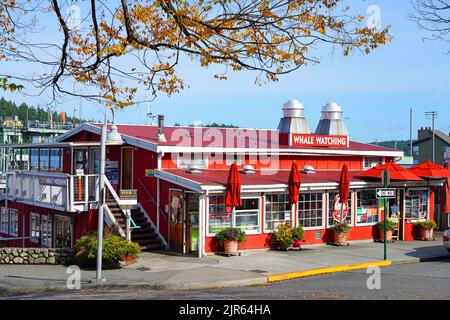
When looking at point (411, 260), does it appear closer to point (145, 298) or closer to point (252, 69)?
point (145, 298)

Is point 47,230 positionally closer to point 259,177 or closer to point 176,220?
point 176,220

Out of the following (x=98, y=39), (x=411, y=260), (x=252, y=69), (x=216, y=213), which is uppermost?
(x=98, y=39)

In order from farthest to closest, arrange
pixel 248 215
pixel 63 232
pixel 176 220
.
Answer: pixel 63 232 < pixel 248 215 < pixel 176 220

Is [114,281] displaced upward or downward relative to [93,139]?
downward

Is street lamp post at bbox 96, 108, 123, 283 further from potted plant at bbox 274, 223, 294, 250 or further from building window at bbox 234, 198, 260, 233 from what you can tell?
potted plant at bbox 274, 223, 294, 250

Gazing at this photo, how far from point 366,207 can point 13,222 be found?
16.7 metres

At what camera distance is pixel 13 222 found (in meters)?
29.1

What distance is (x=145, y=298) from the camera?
1316 centimetres

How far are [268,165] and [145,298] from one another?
43.0 feet

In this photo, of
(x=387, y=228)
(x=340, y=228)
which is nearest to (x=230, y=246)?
(x=340, y=228)

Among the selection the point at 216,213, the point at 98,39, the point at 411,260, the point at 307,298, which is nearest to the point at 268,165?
the point at 216,213

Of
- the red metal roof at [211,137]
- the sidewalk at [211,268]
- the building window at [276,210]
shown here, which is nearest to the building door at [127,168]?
the red metal roof at [211,137]

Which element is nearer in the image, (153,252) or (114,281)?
(114,281)

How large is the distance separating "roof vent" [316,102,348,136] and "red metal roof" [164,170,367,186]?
5912 millimetres
